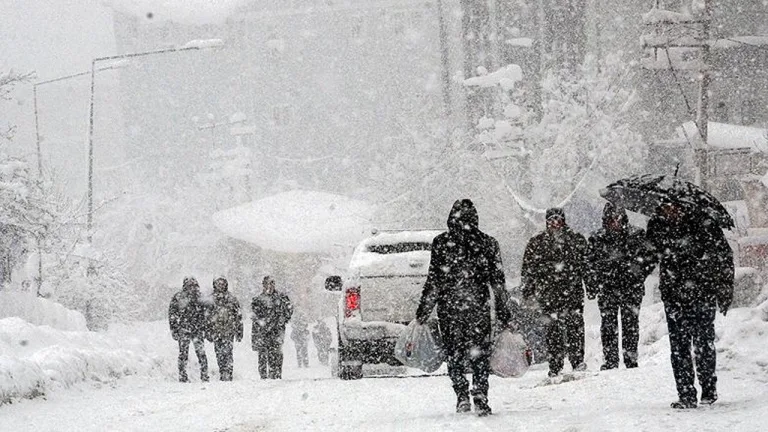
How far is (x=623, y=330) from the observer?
1151cm

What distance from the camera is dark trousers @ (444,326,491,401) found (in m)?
8.41

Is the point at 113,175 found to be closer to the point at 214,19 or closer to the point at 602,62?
the point at 214,19

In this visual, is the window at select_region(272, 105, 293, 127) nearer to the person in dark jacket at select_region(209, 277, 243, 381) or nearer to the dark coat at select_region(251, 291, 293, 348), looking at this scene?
the person in dark jacket at select_region(209, 277, 243, 381)

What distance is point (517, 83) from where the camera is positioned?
46.2 meters

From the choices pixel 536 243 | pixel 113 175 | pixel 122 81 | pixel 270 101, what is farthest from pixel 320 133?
pixel 536 243

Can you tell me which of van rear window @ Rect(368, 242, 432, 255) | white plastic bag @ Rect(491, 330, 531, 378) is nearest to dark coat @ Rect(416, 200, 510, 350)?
white plastic bag @ Rect(491, 330, 531, 378)

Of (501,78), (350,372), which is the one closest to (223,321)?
(350,372)

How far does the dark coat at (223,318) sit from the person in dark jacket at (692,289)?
8.64 meters

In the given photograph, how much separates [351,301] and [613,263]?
110 inches

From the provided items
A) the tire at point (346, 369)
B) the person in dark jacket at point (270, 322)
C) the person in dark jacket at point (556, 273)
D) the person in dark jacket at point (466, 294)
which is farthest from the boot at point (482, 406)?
the person in dark jacket at point (270, 322)

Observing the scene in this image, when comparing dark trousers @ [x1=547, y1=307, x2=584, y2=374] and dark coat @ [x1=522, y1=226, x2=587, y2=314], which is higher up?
dark coat @ [x1=522, y1=226, x2=587, y2=314]

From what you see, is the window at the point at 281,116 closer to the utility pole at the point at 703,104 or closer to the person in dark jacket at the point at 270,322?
the utility pole at the point at 703,104

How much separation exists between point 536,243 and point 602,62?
36308mm

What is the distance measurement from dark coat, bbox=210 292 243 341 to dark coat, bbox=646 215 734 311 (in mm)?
8594
